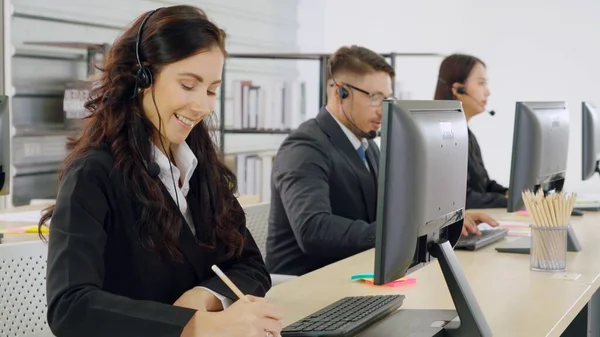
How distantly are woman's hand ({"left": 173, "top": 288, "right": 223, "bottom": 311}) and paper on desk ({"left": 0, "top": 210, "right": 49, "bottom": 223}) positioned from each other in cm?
174

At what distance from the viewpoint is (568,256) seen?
8.51 feet

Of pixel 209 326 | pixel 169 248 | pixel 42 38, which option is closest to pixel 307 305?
pixel 169 248

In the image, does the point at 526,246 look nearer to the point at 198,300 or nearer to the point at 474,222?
the point at 474,222

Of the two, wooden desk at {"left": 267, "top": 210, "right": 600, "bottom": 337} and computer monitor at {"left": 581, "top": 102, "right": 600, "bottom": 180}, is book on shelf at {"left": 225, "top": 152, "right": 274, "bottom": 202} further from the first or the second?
wooden desk at {"left": 267, "top": 210, "right": 600, "bottom": 337}

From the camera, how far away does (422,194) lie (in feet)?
5.16

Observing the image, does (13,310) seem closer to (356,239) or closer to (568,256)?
(356,239)

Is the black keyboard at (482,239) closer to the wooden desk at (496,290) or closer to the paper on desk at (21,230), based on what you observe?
the wooden desk at (496,290)

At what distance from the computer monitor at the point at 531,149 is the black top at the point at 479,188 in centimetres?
113

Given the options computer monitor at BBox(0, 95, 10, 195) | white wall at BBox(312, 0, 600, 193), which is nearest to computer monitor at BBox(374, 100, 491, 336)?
computer monitor at BBox(0, 95, 10, 195)

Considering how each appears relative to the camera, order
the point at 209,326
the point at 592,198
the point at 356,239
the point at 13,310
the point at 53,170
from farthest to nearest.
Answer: the point at 53,170, the point at 592,198, the point at 356,239, the point at 13,310, the point at 209,326

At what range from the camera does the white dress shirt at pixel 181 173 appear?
1660 millimetres

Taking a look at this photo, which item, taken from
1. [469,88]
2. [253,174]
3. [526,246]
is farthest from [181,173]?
[253,174]

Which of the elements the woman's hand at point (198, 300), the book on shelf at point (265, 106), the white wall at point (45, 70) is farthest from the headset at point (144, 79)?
the book on shelf at point (265, 106)

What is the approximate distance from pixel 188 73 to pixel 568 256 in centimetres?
147
